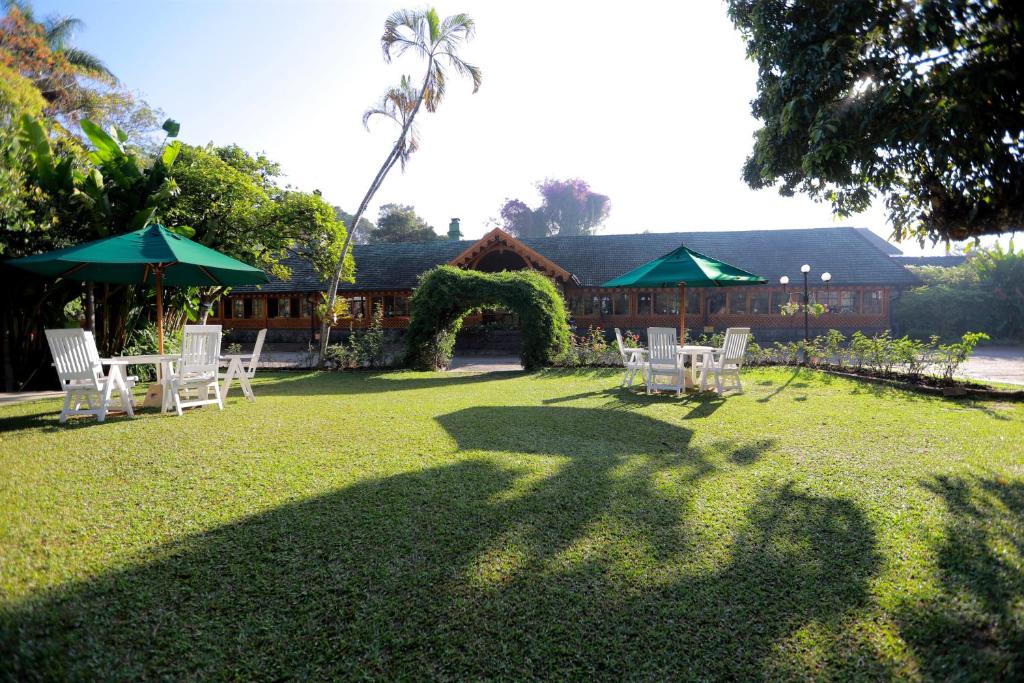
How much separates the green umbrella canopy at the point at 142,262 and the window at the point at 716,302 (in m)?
21.5

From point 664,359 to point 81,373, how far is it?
8334 millimetres

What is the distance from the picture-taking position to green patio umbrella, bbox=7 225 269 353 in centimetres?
688

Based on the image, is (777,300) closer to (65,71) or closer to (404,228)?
(404,228)

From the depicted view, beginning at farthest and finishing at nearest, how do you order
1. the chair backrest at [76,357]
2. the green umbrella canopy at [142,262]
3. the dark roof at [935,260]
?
A: the dark roof at [935,260] → the green umbrella canopy at [142,262] → the chair backrest at [76,357]

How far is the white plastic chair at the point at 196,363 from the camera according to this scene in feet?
23.2

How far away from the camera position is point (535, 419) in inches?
261

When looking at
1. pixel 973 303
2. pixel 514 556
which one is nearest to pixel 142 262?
pixel 514 556

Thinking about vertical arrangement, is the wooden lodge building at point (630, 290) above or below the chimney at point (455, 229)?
below

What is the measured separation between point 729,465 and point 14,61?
3294 centimetres

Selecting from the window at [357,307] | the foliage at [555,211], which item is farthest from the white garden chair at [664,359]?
the foliage at [555,211]

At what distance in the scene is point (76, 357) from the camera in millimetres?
6617

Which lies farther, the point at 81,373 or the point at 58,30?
the point at 58,30

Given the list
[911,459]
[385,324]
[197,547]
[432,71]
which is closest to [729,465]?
[911,459]

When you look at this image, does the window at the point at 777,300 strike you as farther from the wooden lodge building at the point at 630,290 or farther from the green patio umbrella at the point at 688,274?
the green patio umbrella at the point at 688,274
